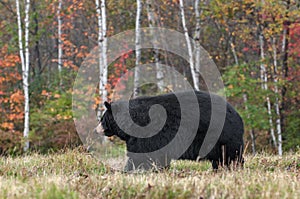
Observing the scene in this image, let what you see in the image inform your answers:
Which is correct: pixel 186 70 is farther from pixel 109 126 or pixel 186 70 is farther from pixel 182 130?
pixel 182 130

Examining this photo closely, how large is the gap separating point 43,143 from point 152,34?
6524mm

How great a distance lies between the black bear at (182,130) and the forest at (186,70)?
4668 millimetres

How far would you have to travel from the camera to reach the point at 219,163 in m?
5.66

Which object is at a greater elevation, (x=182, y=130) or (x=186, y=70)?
(x=186, y=70)

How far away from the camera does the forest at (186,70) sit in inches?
544

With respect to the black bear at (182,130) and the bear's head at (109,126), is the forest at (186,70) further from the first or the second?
the black bear at (182,130)

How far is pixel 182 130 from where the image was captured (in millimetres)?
5809

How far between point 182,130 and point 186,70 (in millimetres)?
16219

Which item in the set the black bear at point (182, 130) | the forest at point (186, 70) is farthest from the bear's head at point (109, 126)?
the forest at point (186, 70)

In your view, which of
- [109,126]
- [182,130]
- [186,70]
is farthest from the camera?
[186,70]

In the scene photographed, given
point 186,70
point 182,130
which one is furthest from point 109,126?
point 186,70

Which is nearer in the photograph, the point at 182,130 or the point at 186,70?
the point at 182,130

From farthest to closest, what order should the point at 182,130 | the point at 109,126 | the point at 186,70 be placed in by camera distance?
the point at 186,70, the point at 109,126, the point at 182,130

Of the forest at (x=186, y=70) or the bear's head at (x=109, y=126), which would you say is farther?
the forest at (x=186, y=70)
